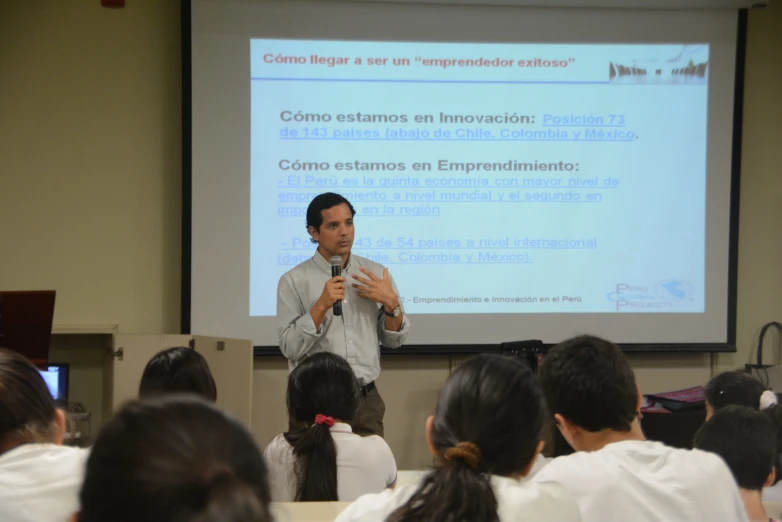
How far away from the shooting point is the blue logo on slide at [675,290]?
14.9ft

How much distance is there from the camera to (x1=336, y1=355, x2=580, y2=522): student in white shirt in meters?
1.15

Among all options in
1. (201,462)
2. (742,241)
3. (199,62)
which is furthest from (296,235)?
(201,462)

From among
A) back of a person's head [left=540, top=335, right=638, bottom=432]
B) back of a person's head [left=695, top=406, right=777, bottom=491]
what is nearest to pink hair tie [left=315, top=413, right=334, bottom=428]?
back of a person's head [left=540, top=335, right=638, bottom=432]

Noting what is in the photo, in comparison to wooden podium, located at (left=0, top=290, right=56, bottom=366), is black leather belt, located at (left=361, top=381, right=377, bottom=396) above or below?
below

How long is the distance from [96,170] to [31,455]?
135 inches

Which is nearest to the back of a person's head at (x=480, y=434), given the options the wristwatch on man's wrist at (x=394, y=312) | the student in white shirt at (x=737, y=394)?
the student in white shirt at (x=737, y=394)

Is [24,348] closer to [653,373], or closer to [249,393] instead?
[249,393]

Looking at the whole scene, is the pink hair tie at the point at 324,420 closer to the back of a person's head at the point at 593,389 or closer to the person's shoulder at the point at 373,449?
the person's shoulder at the point at 373,449

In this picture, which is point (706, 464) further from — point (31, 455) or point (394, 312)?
point (394, 312)

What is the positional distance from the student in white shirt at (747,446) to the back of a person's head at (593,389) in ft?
1.77

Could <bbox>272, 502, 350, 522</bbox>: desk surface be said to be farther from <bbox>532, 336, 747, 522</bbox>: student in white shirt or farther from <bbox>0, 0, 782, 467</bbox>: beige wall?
<bbox>0, 0, 782, 467</bbox>: beige wall

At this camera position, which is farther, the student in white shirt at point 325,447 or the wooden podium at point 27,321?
the wooden podium at point 27,321

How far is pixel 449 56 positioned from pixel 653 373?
2.19 meters

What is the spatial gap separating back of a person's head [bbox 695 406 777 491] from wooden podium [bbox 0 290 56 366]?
2.19 metres
